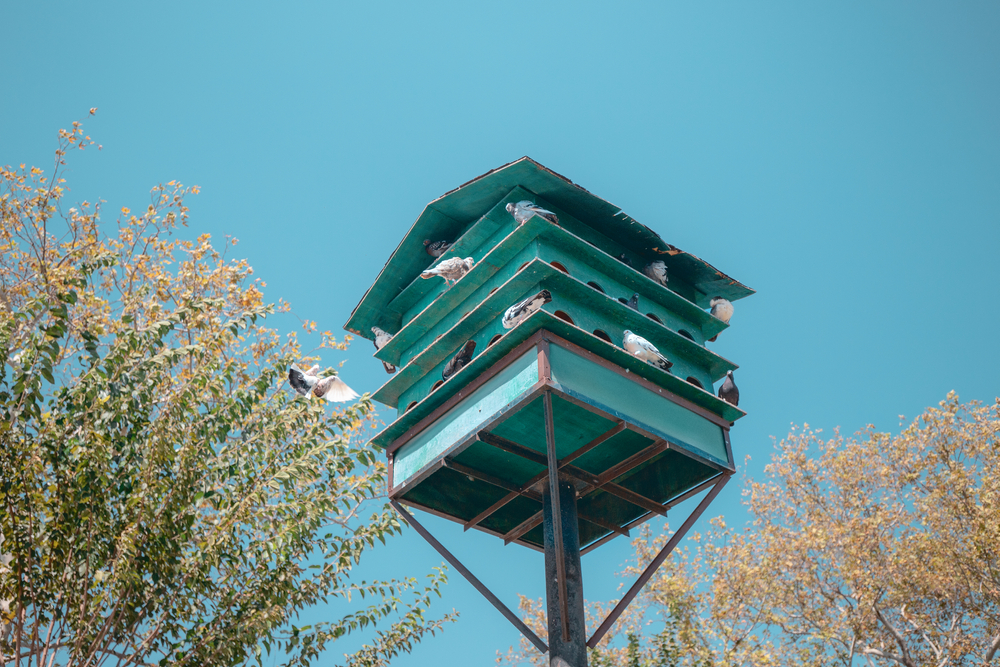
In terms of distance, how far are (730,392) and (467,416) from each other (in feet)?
7.53

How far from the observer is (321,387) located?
851 centimetres

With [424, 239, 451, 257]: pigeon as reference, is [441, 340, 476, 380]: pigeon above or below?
below

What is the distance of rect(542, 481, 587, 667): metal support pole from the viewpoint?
6289 mm

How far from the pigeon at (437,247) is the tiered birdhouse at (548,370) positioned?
0.05 meters

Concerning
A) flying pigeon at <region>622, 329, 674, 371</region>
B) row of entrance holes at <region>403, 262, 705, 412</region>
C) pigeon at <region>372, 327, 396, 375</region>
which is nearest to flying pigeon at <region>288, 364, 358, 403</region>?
pigeon at <region>372, 327, 396, 375</region>

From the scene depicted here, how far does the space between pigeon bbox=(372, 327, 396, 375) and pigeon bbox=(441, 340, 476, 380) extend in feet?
4.04

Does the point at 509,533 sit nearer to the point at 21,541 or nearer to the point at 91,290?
the point at 21,541

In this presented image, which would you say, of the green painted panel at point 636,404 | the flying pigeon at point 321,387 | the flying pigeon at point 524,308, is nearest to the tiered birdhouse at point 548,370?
the green painted panel at point 636,404

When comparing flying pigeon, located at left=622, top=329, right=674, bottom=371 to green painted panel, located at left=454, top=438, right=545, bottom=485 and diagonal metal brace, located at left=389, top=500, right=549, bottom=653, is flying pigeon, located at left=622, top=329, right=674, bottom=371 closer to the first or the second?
green painted panel, located at left=454, top=438, right=545, bottom=485

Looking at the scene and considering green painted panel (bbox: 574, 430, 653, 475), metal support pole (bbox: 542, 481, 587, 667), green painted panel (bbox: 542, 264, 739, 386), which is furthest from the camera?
green painted panel (bbox: 574, 430, 653, 475)

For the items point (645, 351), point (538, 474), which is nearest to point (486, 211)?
point (645, 351)

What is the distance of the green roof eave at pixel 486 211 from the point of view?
783cm

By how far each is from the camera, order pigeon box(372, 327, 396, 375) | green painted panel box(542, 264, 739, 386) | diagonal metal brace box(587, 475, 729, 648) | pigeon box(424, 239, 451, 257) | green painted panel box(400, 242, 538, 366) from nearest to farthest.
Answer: diagonal metal brace box(587, 475, 729, 648) → green painted panel box(542, 264, 739, 386) → green painted panel box(400, 242, 538, 366) → pigeon box(424, 239, 451, 257) → pigeon box(372, 327, 396, 375)

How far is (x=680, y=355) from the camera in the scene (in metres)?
7.77
